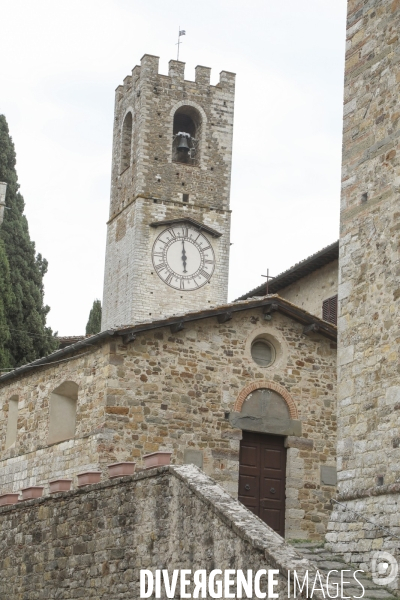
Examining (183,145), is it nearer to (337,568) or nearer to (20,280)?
(20,280)

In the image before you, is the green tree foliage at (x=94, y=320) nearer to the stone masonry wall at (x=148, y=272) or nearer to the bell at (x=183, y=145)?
the stone masonry wall at (x=148, y=272)

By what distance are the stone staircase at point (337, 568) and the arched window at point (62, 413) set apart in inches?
236

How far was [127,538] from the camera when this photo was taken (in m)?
12.5

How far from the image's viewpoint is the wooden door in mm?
17516

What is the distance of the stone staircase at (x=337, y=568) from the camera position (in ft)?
36.4

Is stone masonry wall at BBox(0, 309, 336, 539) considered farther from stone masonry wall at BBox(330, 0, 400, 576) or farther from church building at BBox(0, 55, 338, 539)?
stone masonry wall at BBox(330, 0, 400, 576)

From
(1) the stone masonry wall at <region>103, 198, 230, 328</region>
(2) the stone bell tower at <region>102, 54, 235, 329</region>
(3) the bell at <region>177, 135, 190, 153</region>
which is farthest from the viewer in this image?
(3) the bell at <region>177, 135, 190, 153</region>

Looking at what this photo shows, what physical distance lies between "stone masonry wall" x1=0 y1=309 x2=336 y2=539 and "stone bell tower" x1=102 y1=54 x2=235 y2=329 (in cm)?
2012

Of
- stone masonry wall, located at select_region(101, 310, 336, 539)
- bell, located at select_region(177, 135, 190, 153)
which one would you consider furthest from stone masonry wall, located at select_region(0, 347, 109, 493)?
bell, located at select_region(177, 135, 190, 153)

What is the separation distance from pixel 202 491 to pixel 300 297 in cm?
1214

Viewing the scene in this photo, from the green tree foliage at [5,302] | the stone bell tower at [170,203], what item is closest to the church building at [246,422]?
the green tree foliage at [5,302]

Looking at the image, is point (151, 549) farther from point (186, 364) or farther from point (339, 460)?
point (186, 364)

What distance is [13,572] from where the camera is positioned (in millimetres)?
14875

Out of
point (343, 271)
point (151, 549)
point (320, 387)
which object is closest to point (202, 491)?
point (151, 549)
